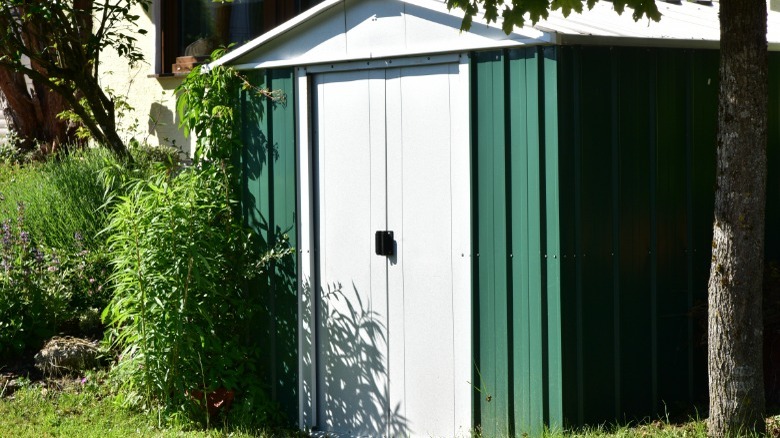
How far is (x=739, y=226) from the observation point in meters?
5.89

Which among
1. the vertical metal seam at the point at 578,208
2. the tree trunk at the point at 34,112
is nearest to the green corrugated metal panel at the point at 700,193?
the vertical metal seam at the point at 578,208

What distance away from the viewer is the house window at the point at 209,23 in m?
12.7

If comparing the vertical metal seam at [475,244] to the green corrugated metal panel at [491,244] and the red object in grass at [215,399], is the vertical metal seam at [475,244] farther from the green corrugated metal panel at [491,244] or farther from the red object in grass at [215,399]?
the red object in grass at [215,399]

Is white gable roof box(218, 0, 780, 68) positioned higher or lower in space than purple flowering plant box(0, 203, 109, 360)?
higher

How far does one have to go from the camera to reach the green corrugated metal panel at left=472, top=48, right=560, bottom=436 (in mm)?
6422

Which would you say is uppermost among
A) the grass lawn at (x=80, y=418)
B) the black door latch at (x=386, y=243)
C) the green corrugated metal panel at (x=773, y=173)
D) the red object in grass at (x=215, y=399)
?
the green corrugated metal panel at (x=773, y=173)

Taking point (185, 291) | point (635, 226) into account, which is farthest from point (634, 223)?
point (185, 291)

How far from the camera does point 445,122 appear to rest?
22.5 feet

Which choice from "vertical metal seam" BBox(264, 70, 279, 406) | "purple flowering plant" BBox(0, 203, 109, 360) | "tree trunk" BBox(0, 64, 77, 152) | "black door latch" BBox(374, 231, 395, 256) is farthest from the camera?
"tree trunk" BBox(0, 64, 77, 152)

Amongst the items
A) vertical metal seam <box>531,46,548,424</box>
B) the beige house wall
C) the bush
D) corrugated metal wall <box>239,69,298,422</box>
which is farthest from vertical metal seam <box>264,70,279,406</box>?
the beige house wall

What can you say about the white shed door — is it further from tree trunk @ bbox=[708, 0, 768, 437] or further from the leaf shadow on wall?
tree trunk @ bbox=[708, 0, 768, 437]

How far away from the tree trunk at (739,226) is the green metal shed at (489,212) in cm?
73

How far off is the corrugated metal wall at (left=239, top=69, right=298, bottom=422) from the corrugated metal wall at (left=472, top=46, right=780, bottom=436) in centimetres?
151

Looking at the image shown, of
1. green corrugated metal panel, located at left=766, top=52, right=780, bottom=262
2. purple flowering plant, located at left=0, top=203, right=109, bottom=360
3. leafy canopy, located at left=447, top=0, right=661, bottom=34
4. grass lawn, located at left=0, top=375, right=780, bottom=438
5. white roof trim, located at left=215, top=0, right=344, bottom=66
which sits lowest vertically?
grass lawn, located at left=0, top=375, right=780, bottom=438
